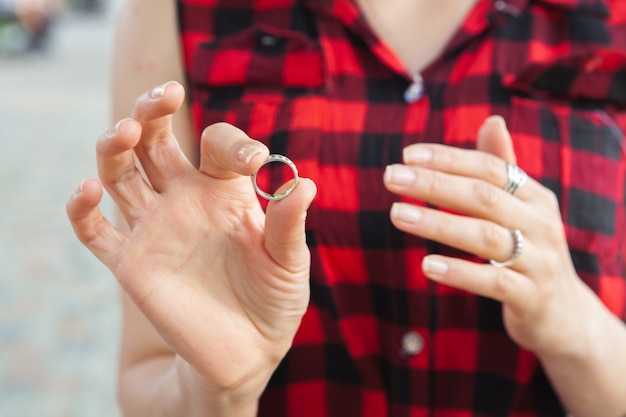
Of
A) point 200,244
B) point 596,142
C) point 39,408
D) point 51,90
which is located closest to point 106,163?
point 200,244

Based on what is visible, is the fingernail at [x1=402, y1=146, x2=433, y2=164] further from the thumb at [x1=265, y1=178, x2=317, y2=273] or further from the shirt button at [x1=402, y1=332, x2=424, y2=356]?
the shirt button at [x1=402, y1=332, x2=424, y2=356]

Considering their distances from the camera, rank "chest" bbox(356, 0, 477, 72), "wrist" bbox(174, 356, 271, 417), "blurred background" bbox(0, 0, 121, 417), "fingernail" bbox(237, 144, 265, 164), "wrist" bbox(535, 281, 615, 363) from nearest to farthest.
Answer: "fingernail" bbox(237, 144, 265, 164) → "wrist" bbox(174, 356, 271, 417) → "wrist" bbox(535, 281, 615, 363) → "chest" bbox(356, 0, 477, 72) → "blurred background" bbox(0, 0, 121, 417)

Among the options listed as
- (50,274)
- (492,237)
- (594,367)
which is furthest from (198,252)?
(50,274)

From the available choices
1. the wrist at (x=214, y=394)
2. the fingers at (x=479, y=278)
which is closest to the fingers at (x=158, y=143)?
the wrist at (x=214, y=394)

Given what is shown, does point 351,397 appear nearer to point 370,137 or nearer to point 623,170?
point 370,137

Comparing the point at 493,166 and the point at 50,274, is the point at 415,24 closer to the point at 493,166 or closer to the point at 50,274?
the point at 493,166

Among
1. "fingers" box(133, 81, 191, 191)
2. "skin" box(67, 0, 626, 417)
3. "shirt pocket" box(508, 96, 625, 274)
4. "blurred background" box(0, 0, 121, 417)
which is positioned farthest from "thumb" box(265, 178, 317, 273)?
"blurred background" box(0, 0, 121, 417)
